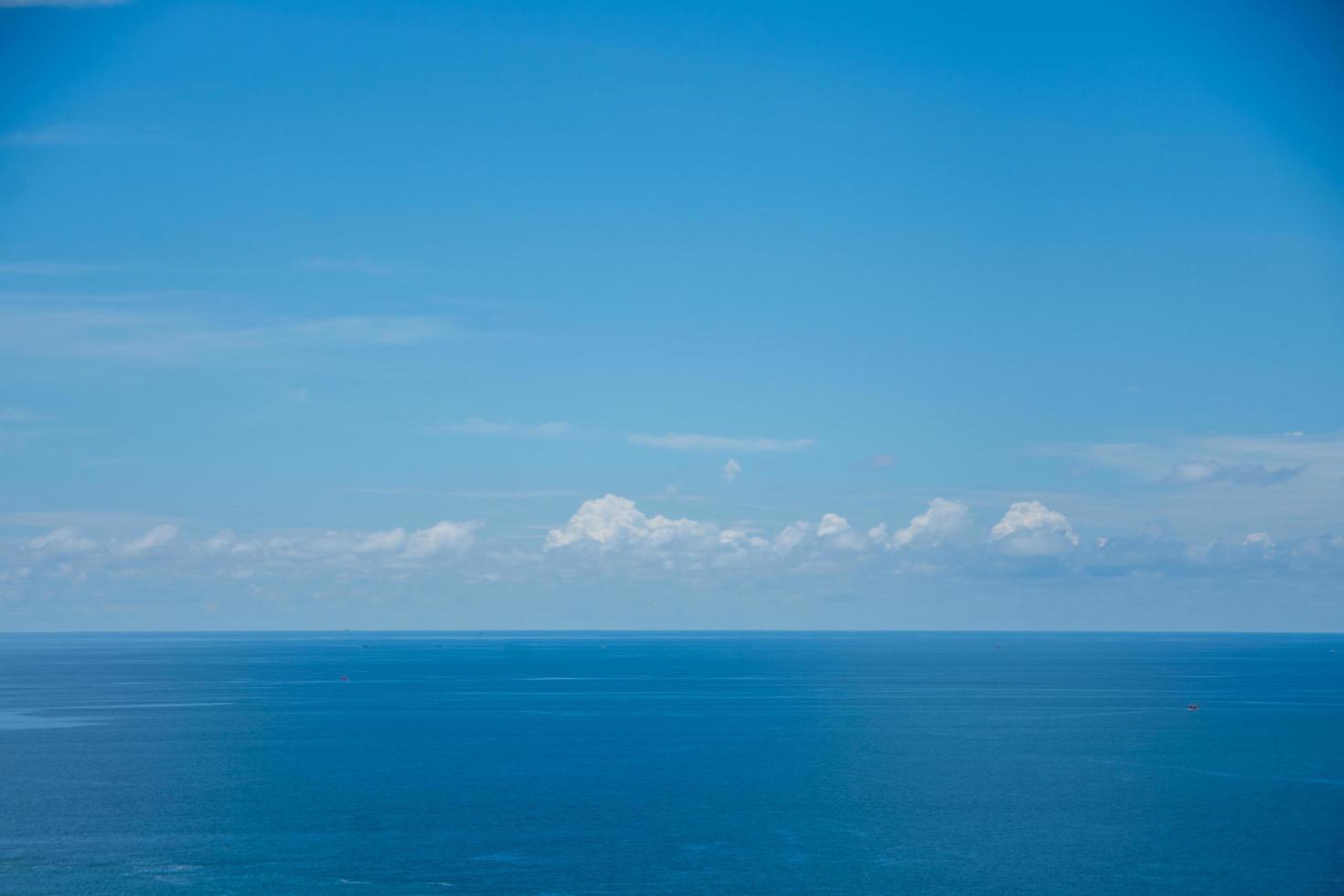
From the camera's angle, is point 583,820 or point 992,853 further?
point 583,820

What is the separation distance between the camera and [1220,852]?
87375mm

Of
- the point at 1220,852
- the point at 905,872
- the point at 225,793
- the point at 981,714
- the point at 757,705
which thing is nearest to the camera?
the point at 905,872

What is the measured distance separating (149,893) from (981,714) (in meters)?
125

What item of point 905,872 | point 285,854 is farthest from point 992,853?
point 285,854

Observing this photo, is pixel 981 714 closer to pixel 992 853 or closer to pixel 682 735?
pixel 682 735

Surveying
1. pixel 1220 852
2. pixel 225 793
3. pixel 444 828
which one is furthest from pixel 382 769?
pixel 1220 852

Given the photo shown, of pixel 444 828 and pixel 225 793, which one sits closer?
pixel 444 828

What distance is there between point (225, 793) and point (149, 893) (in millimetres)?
32977

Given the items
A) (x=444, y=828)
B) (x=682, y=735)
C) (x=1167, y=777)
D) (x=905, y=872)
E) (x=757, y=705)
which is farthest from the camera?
(x=757, y=705)

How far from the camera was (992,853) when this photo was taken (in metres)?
86.1

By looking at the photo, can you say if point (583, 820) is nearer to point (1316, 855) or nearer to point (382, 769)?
point (382, 769)

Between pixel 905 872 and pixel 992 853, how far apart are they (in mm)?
8350

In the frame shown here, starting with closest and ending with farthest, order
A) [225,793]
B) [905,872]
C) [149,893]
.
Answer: [149,893] → [905,872] → [225,793]

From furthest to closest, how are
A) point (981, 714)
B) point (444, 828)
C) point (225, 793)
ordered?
1. point (981, 714)
2. point (225, 793)
3. point (444, 828)
